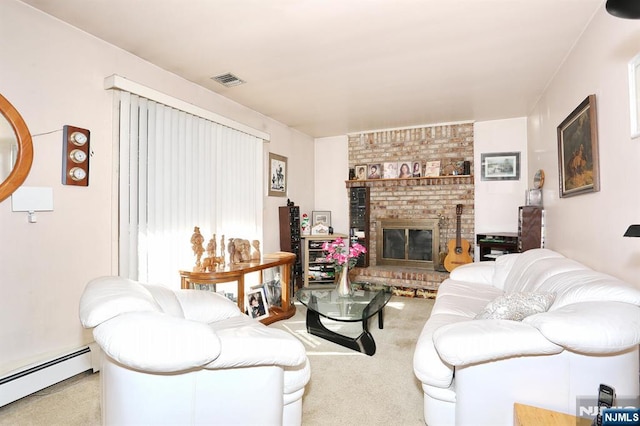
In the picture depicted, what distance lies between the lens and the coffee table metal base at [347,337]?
2857 millimetres

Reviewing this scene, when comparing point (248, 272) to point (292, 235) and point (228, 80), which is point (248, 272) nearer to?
point (292, 235)

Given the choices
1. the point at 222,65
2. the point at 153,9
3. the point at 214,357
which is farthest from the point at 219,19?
the point at 214,357

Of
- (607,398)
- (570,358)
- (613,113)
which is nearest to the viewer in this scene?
(607,398)

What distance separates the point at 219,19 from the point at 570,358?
2.82 metres

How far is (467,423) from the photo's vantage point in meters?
1.51

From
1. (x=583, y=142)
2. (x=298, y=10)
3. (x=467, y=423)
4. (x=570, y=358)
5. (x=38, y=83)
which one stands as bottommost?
(x=467, y=423)

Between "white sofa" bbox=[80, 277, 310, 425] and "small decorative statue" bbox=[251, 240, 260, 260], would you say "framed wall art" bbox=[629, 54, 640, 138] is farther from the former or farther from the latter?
"small decorative statue" bbox=[251, 240, 260, 260]

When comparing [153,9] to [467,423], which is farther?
[153,9]

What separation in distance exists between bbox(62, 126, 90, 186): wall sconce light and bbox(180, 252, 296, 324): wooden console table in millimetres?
1177

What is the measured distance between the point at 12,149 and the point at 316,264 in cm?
397

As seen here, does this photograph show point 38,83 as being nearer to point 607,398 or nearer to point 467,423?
point 467,423

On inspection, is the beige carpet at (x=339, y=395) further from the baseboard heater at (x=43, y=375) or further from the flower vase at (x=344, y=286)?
the flower vase at (x=344, y=286)

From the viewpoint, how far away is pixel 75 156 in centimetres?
249

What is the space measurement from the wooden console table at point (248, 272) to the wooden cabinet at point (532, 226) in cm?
270
